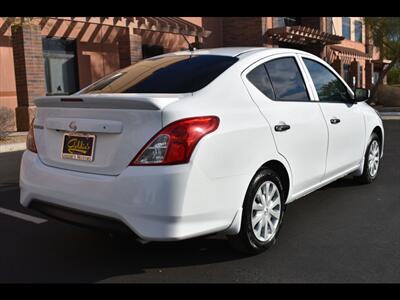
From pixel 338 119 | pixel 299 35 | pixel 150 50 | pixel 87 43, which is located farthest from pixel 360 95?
pixel 299 35

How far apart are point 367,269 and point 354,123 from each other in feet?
7.02

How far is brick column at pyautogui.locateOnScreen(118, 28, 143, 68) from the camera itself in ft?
51.1

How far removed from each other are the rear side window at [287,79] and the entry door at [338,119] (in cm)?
25

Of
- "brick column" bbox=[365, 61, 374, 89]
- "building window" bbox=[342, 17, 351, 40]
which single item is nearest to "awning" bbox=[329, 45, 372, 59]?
"brick column" bbox=[365, 61, 374, 89]

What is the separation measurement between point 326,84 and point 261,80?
1271mm

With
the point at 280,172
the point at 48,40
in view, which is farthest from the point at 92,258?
the point at 48,40

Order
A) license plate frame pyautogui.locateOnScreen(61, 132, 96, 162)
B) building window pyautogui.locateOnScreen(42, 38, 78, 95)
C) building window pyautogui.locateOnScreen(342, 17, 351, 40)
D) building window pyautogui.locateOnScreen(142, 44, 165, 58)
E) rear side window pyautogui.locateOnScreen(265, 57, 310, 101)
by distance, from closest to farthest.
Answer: license plate frame pyautogui.locateOnScreen(61, 132, 96, 162) < rear side window pyautogui.locateOnScreen(265, 57, 310, 101) < building window pyautogui.locateOnScreen(42, 38, 78, 95) < building window pyautogui.locateOnScreen(142, 44, 165, 58) < building window pyautogui.locateOnScreen(342, 17, 351, 40)

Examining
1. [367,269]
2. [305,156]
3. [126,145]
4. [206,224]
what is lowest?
[367,269]

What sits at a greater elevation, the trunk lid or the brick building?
the brick building

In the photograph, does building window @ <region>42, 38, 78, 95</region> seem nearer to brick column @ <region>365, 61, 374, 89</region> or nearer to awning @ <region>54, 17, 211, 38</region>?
awning @ <region>54, 17, 211, 38</region>

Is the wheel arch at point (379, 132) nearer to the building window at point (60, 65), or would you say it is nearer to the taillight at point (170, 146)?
the taillight at point (170, 146)

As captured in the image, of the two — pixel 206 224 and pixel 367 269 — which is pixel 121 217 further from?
pixel 367 269

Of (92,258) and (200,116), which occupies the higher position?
(200,116)

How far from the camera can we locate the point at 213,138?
3.20 meters
